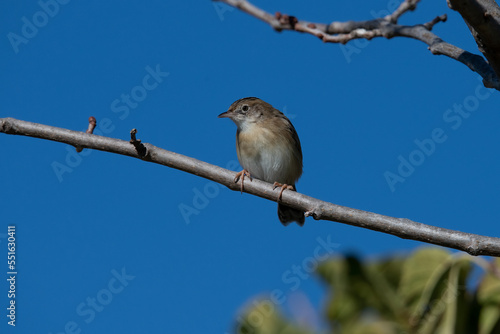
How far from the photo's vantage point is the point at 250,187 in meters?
4.45

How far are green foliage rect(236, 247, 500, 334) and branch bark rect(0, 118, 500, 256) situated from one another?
1.20 ft

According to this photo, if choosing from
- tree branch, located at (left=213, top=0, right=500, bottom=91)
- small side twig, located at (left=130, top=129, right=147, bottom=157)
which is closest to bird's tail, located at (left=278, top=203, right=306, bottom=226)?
tree branch, located at (left=213, top=0, right=500, bottom=91)

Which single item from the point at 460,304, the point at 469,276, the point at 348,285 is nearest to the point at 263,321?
the point at 348,285

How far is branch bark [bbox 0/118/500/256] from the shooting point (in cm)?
336

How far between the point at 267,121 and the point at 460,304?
529 cm

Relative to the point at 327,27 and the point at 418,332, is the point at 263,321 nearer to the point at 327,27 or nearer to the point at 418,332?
the point at 418,332

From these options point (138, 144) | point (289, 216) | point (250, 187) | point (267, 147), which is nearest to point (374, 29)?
point (250, 187)

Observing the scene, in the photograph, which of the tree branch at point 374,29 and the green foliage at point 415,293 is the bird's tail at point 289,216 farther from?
the green foliage at point 415,293

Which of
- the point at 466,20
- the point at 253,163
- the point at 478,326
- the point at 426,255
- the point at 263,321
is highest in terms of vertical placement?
the point at 253,163

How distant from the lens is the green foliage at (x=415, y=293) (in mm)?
2576

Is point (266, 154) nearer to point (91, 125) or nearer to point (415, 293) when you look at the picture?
point (91, 125)

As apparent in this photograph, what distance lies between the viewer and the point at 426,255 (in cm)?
290

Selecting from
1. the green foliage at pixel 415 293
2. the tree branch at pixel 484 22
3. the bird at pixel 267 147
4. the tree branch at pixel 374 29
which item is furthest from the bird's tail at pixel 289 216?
the tree branch at pixel 484 22

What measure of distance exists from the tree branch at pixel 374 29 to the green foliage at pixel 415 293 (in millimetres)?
1024
